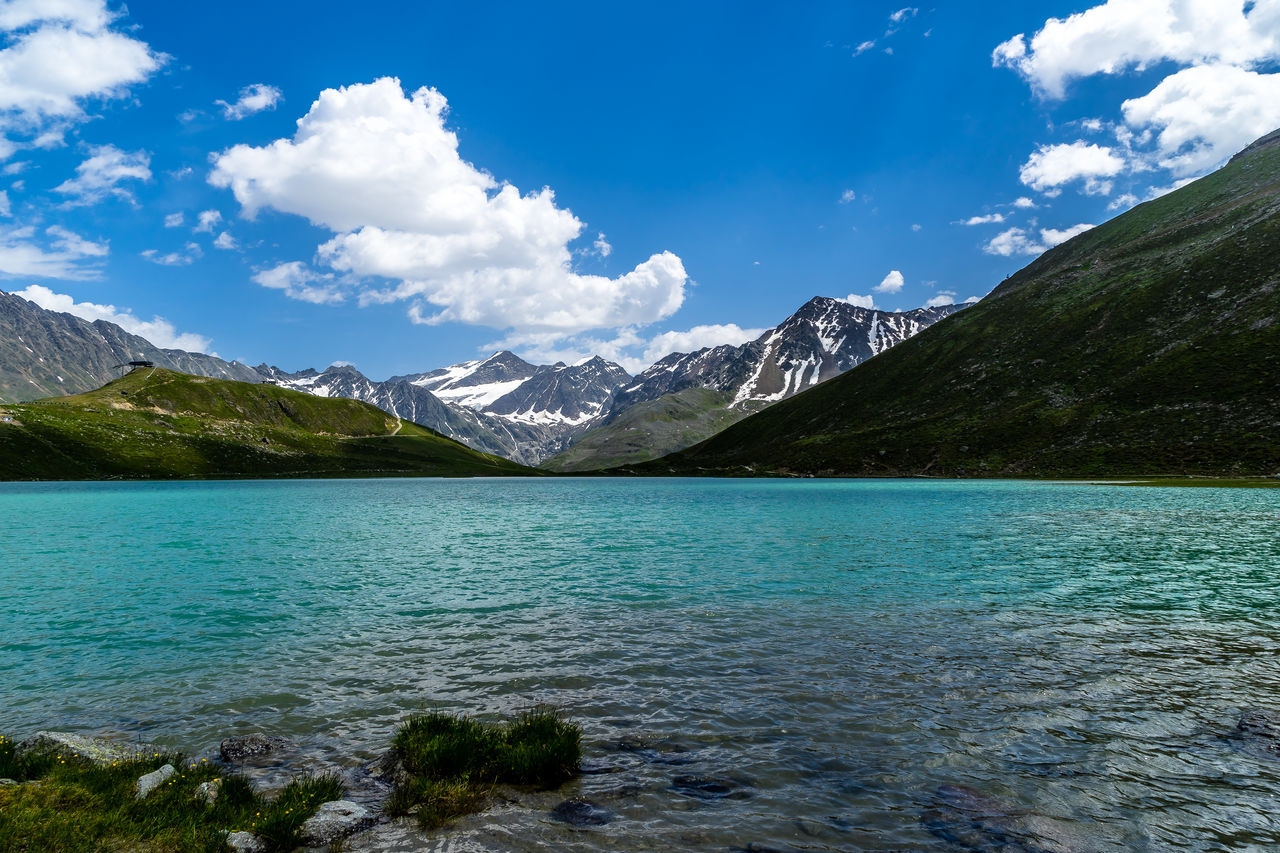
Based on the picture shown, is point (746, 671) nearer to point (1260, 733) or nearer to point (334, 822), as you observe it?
point (1260, 733)

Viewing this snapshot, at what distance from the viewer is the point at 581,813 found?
36.3 feet

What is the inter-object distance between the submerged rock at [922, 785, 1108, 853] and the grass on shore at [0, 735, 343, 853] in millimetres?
10903

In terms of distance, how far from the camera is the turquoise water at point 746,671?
1095 cm

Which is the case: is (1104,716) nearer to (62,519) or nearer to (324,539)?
(324,539)

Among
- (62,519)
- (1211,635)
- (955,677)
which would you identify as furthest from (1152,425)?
(62,519)

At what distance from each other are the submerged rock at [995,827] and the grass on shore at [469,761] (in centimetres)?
713

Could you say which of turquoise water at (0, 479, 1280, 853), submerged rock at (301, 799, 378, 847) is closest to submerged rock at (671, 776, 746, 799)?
turquoise water at (0, 479, 1280, 853)

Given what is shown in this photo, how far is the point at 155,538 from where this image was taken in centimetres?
5762

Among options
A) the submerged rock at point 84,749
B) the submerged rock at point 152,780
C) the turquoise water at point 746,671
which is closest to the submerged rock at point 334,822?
the turquoise water at point 746,671

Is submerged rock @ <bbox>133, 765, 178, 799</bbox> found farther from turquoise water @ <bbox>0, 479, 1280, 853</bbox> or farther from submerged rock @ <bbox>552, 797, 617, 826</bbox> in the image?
submerged rock @ <bbox>552, 797, 617, 826</bbox>

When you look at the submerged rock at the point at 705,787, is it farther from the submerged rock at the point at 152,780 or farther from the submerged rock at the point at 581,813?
the submerged rock at the point at 152,780

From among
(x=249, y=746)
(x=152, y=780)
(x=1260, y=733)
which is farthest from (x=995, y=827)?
(x=249, y=746)

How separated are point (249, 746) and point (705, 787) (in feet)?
34.2

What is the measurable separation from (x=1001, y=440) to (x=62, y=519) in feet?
735
